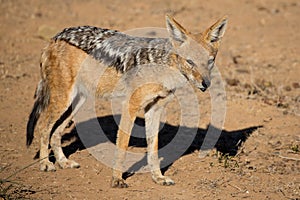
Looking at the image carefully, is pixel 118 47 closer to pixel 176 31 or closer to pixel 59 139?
pixel 176 31

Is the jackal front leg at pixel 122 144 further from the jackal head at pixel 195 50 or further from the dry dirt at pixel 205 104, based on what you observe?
the jackal head at pixel 195 50

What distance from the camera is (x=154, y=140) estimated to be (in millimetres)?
7242

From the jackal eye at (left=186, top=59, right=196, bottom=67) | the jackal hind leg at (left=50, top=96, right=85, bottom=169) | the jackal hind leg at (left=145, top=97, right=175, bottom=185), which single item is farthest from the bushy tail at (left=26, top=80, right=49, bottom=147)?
the jackal eye at (left=186, top=59, right=196, bottom=67)

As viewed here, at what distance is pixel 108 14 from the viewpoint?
15469 mm

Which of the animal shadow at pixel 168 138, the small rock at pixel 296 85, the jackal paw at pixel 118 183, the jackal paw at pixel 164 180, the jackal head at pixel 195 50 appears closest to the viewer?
the jackal head at pixel 195 50

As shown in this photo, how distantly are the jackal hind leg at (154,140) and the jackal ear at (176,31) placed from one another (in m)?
0.83

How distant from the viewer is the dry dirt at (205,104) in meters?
6.74

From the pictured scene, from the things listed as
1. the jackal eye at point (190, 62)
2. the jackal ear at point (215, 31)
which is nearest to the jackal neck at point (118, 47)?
the jackal eye at point (190, 62)

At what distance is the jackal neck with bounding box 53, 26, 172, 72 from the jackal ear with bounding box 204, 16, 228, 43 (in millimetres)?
510

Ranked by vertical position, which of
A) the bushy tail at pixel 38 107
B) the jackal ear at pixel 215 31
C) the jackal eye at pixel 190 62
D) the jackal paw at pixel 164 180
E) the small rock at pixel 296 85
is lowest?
the jackal paw at pixel 164 180

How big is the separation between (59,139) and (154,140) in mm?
1492

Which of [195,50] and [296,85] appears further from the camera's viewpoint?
[296,85]

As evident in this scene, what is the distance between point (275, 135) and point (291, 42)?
5.42 metres

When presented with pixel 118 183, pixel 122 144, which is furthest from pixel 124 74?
pixel 118 183
